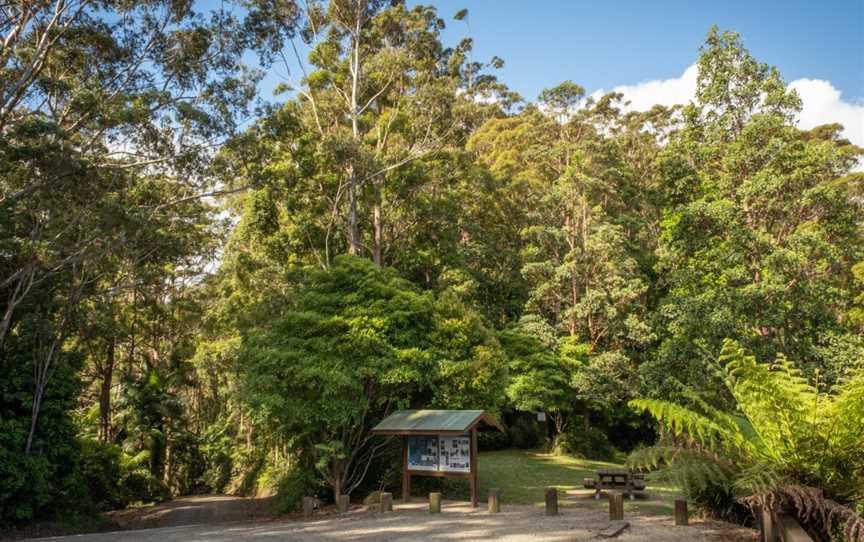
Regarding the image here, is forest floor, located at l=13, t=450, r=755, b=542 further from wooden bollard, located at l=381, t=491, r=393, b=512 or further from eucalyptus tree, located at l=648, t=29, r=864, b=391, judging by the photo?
eucalyptus tree, located at l=648, t=29, r=864, b=391

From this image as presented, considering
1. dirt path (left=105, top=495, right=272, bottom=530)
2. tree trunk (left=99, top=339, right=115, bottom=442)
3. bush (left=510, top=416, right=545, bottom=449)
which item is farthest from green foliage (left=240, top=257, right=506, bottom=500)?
bush (left=510, top=416, right=545, bottom=449)

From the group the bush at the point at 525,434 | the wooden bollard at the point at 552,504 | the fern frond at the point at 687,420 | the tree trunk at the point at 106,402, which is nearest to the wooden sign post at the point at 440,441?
the wooden bollard at the point at 552,504

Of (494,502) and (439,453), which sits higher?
(439,453)

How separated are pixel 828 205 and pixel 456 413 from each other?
1641cm

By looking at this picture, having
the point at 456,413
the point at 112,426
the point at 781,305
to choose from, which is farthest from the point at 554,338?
the point at 112,426

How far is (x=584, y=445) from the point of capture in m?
25.5

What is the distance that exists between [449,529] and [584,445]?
53.9 ft

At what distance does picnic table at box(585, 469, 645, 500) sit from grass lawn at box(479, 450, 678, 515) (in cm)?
25

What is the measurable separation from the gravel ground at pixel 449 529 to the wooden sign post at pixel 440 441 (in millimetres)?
785

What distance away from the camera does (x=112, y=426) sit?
78.8ft

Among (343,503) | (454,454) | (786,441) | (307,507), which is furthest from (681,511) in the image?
(307,507)

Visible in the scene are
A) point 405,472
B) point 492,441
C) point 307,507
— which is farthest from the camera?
point 492,441

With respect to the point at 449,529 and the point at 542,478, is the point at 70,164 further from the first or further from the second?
the point at 542,478

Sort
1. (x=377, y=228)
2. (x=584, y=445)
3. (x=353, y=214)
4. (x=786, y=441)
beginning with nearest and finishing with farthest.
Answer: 1. (x=786, y=441)
2. (x=353, y=214)
3. (x=377, y=228)
4. (x=584, y=445)
